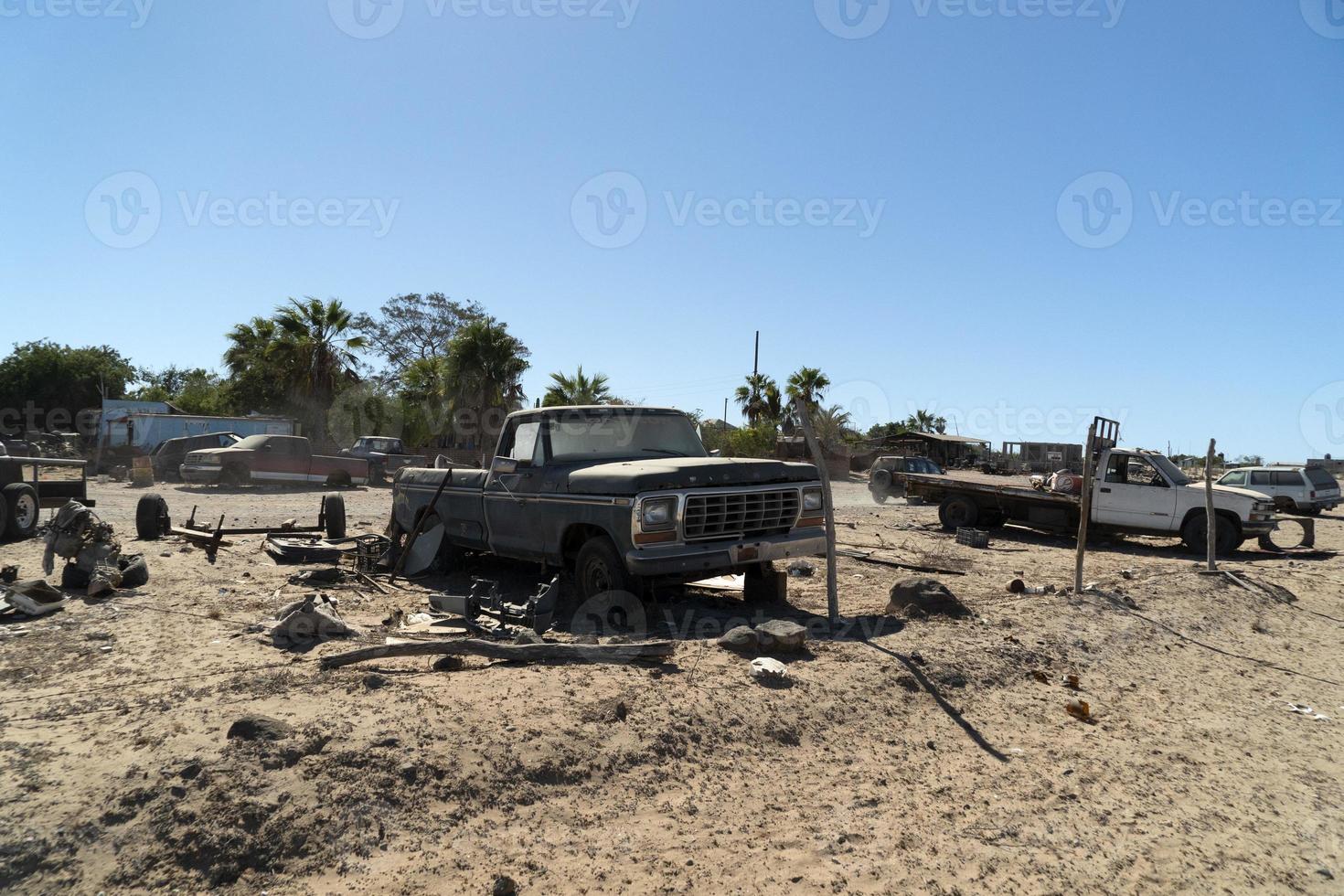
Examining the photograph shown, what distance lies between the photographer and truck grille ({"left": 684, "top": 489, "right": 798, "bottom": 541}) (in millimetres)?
6484

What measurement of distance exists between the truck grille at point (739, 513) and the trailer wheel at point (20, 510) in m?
9.12

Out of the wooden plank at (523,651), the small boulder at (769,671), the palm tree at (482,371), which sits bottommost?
the small boulder at (769,671)

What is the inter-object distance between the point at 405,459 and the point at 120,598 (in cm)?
1968

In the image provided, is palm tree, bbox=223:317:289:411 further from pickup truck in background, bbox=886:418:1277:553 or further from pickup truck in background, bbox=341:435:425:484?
pickup truck in background, bbox=886:418:1277:553

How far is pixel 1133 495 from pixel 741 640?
10759mm

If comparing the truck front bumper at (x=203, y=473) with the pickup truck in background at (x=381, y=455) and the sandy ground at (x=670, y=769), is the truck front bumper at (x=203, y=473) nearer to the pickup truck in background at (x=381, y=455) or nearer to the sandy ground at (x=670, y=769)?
the pickup truck in background at (x=381, y=455)

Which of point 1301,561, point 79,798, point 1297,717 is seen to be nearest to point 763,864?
point 79,798

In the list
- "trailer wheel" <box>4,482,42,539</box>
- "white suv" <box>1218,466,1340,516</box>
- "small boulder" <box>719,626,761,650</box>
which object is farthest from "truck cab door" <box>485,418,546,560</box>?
"white suv" <box>1218,466,1340,516</box>

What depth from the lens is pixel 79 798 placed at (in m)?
3.35

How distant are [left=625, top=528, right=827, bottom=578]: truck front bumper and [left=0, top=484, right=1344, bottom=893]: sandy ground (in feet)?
1.83

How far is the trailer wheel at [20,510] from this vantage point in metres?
10.4

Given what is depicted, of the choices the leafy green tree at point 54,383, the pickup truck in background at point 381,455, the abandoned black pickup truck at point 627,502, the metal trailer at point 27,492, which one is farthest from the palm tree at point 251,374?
the abandoned black pickup truck at point 627,502

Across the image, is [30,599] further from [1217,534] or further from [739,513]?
[1217,534]

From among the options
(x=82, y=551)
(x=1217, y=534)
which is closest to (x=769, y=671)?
(x=82, y=551)
